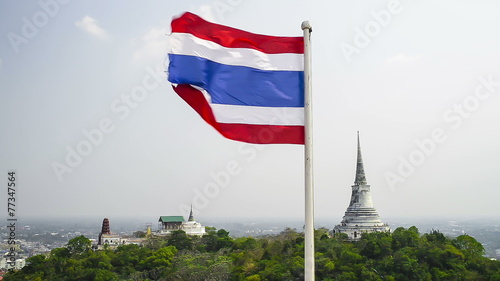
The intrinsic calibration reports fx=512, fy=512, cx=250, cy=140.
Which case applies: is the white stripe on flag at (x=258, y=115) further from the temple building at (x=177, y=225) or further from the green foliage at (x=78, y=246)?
the temple building at (x=177, y=225)

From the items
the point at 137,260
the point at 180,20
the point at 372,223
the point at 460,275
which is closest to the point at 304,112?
the point at 180,20

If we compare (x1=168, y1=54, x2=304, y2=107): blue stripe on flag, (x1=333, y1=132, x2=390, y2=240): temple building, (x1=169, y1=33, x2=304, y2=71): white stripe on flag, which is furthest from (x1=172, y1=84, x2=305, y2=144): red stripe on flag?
(x1=333, y1=132, x2=390, y2=240): temple building

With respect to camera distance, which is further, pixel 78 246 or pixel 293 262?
pixel 78 246

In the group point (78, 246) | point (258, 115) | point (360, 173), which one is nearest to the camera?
point (258, 115)

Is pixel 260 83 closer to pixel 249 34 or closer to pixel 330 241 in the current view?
pixel 249 34

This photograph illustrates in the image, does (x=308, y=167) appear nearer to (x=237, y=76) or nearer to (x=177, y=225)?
(x=237, y=76)

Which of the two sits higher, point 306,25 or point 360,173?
point 360,173

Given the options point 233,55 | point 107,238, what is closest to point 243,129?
point 233,55

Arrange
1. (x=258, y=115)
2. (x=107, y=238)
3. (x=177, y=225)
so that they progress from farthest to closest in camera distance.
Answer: (x=177, y=225) < (x=107, y=238) < (x=258, y=115)
